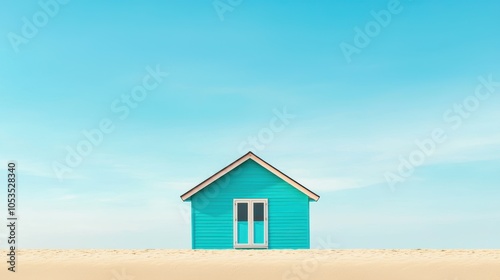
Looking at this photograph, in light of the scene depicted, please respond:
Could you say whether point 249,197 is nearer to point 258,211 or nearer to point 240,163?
point 258,211

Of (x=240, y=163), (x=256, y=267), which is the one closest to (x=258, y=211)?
(x=240, y=163)

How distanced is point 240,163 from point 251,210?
2050 millimetres

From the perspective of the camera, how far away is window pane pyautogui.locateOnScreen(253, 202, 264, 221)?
26.9m

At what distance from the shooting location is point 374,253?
25078 mm

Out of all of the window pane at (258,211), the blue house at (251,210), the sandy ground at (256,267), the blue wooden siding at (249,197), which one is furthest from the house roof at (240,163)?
the sandy ground at (256,267)

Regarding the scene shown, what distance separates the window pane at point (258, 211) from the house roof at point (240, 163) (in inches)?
59.1

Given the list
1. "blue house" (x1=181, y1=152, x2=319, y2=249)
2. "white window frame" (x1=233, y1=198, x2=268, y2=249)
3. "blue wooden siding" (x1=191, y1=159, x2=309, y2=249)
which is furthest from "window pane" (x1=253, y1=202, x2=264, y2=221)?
"blue wooden siding" (x1=191, y1=159, x2=309, y2=249)

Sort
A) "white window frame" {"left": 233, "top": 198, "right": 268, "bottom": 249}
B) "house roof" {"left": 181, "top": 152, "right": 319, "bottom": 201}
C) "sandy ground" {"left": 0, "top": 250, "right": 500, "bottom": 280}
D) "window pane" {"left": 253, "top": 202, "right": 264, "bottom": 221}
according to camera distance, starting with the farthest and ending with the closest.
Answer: "window pane" {"left": 253, "top": 202, "right": 264, "bottom": 221}
"white window frame" {"left": 233, "top": 198, "right": 268, "bottom": 249}
"house roof" {"left": 181, "top": 152, "right": 319, "bottom": 201}
"sandy ground" {"left": 0, "top": 250, "right": 500, "bottom": 280}

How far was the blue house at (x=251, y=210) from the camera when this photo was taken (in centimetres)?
2678

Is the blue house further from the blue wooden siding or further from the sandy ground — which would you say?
the sandy ground

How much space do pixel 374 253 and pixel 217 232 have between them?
6.55 meters

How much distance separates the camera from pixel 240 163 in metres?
26.8

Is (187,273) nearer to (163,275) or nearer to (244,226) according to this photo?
(163,275)

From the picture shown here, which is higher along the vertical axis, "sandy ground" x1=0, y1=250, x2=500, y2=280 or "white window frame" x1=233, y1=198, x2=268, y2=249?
"white window frame" x1=233, y1=198, x2=268, y2=249
